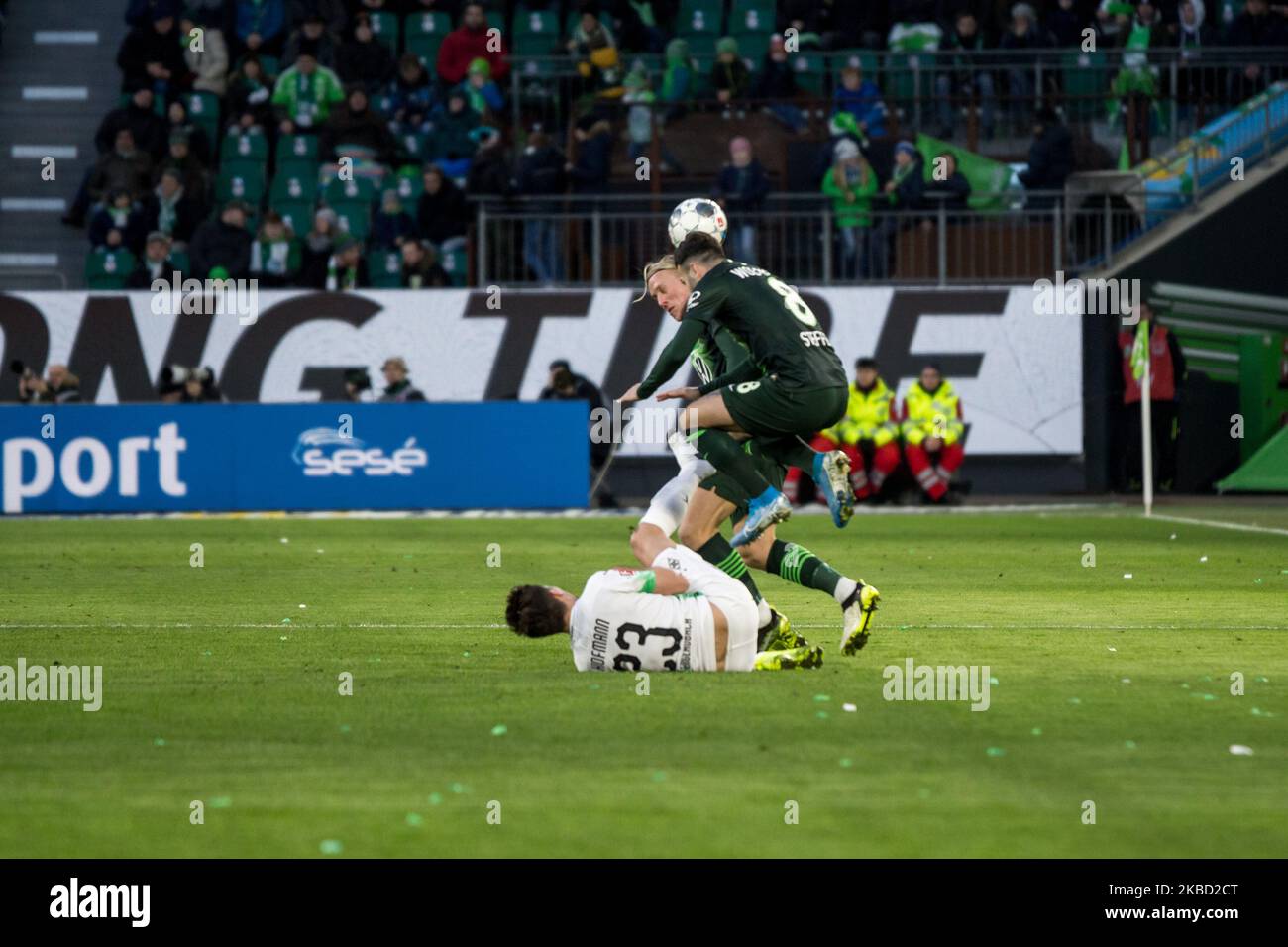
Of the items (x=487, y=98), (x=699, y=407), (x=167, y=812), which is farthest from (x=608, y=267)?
(x=167, y=812)

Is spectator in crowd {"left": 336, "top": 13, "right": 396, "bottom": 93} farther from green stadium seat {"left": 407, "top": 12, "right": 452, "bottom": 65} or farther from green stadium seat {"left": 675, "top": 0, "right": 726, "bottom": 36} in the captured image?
green stadium seat {"left": 675, "top": 0, "right": 726, "bottom": 36}

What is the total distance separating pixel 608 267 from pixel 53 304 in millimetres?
7421

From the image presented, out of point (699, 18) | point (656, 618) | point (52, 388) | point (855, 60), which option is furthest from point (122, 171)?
point (656, 618)

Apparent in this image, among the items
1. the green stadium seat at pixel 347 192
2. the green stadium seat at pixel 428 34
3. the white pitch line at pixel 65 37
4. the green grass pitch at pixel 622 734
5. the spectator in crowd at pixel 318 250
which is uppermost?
the white pitch line at pixel 65 37

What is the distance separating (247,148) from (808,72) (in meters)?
8.28

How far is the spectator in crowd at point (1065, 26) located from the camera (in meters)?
30.4

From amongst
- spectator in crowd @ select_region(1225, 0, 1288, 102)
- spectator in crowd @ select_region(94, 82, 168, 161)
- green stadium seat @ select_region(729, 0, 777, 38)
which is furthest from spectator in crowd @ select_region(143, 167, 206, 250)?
spectator in crowd @ select_region(1225, 0, 1288, 102)

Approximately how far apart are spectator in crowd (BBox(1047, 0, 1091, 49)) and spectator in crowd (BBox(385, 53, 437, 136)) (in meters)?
9.21

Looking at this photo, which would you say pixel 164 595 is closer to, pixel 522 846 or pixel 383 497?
pixel 522 846

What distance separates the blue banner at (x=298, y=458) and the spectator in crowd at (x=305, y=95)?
645 centimetres

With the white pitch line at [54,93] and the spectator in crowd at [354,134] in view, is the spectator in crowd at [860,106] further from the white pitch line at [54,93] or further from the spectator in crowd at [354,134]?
the white pitch line at [54,93]

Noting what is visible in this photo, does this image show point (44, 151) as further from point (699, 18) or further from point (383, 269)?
point (699, 18)

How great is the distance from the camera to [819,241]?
27.9 metres

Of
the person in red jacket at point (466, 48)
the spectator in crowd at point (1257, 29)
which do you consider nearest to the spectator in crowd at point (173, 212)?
the person in red jacket at point (466, 48)
